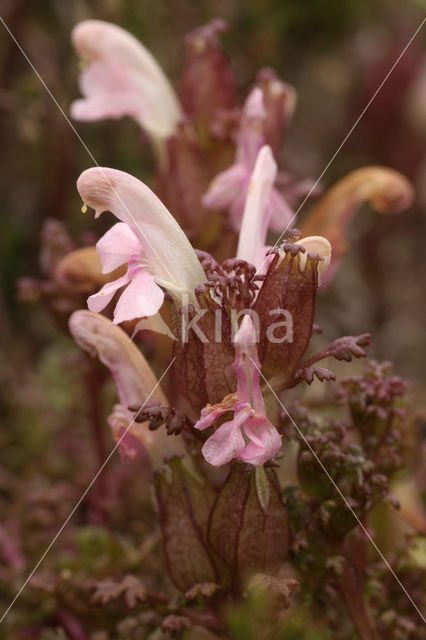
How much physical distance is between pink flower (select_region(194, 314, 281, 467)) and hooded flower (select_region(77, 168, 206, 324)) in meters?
0.11

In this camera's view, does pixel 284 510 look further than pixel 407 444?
No

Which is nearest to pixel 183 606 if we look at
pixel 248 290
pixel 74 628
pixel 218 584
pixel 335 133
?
pixel 218 584

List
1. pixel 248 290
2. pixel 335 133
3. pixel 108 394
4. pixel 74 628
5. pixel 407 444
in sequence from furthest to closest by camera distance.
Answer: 1. pixel 335 133
2. pixel 108 394
3. pixel 74 628
4. pixel 407 444
5. pixel 248 290

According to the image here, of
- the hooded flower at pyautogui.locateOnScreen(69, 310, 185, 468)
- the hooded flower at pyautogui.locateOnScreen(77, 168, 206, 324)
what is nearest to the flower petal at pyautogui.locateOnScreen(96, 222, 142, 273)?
the hooded flower at pyautogui.locateOnScreen(77, 168, 206, 324)

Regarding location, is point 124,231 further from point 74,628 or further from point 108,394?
point 108,394

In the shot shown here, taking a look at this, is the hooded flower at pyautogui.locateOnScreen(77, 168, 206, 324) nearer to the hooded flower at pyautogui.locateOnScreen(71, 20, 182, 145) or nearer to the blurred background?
the hooded flower at pyautogui.locateOnScreen(71, 20, 182, 145)

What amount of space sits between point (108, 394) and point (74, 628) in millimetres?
555

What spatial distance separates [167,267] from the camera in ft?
2.73

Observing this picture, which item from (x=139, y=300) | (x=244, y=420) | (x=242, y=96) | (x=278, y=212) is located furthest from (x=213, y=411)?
(x=242, y=96)

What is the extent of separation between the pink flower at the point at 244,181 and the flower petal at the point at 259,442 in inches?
18.3

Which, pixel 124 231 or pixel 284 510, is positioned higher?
pixel 124 231

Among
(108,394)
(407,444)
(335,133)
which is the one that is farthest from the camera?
(335,133)

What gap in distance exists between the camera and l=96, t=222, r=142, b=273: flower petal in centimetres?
80

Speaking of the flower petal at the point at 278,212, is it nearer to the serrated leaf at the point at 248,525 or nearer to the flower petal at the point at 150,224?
the flower petal at the point at 150,224
